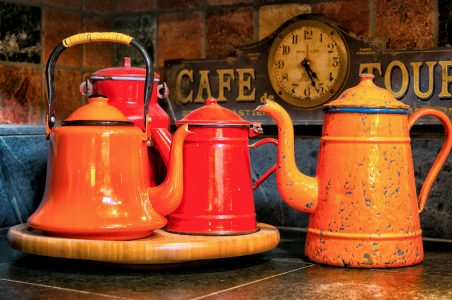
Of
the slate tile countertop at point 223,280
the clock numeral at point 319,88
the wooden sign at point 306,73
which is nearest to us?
the slate tile countertop at point 223,280

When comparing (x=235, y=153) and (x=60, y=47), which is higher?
(x=60, y=47)

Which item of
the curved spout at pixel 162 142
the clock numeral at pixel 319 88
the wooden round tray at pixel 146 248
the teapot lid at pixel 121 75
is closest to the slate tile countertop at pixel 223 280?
the wooden round tray at pixel 146 248

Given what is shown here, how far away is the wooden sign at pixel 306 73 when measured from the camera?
1386mm

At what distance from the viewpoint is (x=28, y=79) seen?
1.60 meters

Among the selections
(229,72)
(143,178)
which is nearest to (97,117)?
(143,178)

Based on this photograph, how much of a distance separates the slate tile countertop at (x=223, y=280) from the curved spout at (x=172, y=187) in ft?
0.28

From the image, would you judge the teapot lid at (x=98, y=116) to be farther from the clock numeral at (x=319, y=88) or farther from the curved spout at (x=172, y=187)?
the clock numeral at (x=319, y=88)

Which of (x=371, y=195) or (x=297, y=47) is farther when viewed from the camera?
(x=297, y=47)

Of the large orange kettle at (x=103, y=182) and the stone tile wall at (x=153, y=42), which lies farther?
the stone tile wall at (x=153, y=42)

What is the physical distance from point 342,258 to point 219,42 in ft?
2.30

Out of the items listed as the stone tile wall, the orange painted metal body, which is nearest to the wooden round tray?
→ the orange painted metal body

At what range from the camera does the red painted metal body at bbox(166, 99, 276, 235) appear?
110cm

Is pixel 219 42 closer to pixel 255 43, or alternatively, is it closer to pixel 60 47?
pixel 255 43

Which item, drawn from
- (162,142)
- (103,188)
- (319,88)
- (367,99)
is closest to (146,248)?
(103,188)
